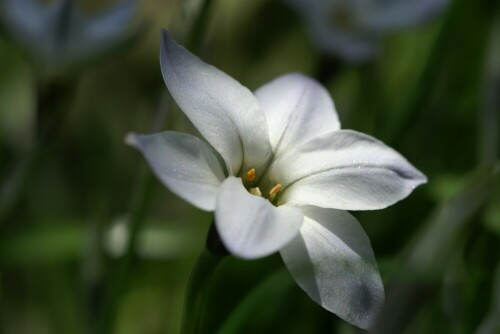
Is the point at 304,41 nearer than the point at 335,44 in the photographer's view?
No

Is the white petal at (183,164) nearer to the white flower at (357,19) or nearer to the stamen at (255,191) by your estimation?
the stamen at (255,191)

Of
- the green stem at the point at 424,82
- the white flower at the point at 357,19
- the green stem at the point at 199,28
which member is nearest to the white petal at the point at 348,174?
the green stem at the point at 199,28

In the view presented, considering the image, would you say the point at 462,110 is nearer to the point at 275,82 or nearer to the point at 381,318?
the point at 275,82

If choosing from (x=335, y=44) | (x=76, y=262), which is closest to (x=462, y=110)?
(x=335, y=44)

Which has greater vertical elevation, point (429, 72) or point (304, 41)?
point (429, 72)

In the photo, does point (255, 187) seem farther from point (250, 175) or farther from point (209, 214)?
point (209, 214)

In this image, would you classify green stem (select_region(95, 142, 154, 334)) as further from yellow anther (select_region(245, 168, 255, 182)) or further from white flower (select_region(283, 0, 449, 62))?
white flower (select_region(283, 0, 449, 62))

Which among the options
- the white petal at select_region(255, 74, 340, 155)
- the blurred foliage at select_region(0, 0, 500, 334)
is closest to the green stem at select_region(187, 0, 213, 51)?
the blurred foliage at select_region(0, 0, 500, 334)
